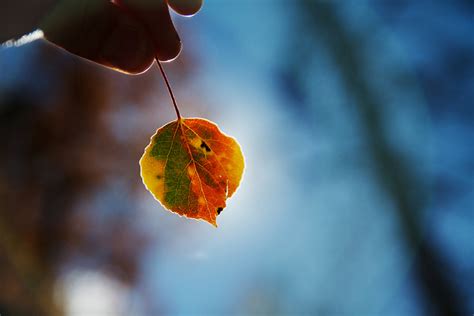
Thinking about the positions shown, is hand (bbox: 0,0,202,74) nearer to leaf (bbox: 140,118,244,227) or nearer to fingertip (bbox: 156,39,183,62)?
fingertip (bbox: 156,39,183,62)

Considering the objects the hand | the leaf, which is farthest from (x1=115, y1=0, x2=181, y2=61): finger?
the leaf

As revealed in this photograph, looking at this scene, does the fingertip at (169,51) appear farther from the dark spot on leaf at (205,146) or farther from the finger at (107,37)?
the dark spot on leaf at (205,146)

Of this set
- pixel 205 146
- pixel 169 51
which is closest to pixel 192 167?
pixel 205 146

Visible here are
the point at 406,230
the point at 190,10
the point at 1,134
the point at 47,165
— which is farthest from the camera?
the point at 47,165

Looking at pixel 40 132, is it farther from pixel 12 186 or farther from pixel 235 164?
pixel 235 164

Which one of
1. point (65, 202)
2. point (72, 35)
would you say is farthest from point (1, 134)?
point (72, 35)

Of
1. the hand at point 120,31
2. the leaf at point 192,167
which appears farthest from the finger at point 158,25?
the leaf at point 192,167

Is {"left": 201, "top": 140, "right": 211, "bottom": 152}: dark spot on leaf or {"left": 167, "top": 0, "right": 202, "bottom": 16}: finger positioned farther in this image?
{"left": 201, "top": 140, "right": 211, "bottom": 152}: dark spot on leaf
